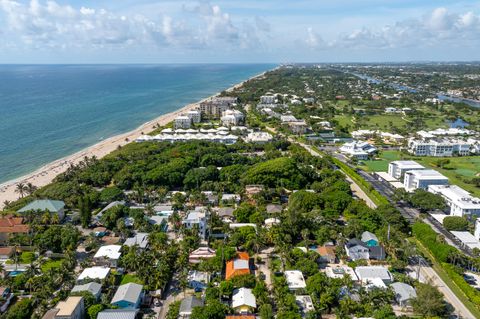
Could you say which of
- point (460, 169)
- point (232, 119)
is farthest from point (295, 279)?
point (232, 119)

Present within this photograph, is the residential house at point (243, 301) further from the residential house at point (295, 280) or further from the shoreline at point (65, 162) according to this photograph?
the shoreline at point (65, 162)

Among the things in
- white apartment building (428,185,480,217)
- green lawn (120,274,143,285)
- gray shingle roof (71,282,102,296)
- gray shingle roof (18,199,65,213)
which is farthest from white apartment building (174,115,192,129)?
gray shingle roof (71,282,102,296)

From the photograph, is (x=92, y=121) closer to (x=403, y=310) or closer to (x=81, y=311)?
(x=81, y=311)

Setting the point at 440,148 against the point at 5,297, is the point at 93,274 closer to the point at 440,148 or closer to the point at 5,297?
the point at 5,297

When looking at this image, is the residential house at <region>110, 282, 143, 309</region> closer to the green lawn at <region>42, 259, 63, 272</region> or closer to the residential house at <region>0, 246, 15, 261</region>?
the green lawn at <region>42, 259, 63, 272</region>

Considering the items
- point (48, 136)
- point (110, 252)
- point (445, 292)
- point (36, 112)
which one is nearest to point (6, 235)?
point (110, 252)
